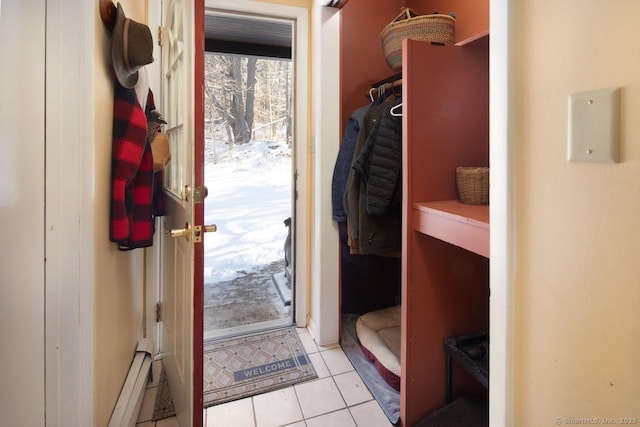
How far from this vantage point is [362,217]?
5.31ft

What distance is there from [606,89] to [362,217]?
117 cm

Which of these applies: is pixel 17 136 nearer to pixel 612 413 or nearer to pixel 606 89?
pixel 606 89

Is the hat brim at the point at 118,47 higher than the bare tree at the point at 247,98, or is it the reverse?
the bare tree at the point at 247,98

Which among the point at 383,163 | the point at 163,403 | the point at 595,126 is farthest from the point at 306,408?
the point at 595,126

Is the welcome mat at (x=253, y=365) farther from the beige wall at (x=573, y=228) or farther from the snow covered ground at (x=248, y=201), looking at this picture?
the snow covered ground at (x=248, y=201)

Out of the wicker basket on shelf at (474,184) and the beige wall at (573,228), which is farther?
the wicker basket on shelf at (474,184)

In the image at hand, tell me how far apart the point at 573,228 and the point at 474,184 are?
2.37ft

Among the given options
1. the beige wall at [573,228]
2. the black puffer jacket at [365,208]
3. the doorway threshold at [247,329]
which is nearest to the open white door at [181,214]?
the doorway threshold at [247,329]

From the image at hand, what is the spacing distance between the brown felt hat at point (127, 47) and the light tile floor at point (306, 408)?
1.41m

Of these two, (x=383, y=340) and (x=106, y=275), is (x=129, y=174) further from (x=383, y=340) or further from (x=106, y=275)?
(x=383, y=340)

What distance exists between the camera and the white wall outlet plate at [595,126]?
48cm

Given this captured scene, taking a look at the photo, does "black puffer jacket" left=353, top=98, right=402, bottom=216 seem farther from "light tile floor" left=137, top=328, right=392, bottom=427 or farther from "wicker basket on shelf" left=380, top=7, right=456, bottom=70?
"light tile floor" left=137, top=328, right=392, bottom=427

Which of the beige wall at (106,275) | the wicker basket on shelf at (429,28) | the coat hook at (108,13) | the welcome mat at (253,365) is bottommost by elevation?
the welcome mat at (253,365)

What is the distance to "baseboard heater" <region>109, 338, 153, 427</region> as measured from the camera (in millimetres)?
1250
